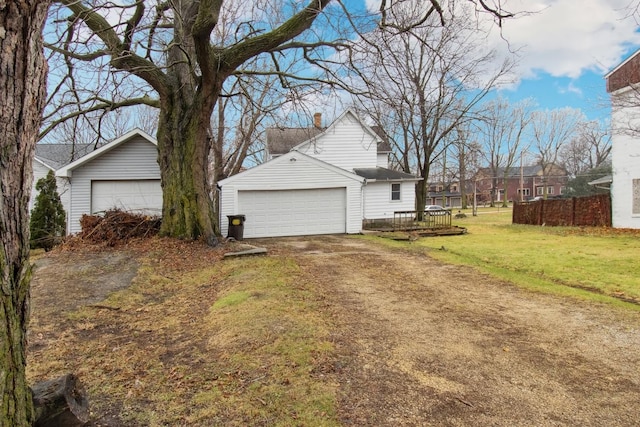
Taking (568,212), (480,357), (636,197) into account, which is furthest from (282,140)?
(480,357)

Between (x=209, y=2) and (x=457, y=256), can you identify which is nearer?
(x=209, y=2)

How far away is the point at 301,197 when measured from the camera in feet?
54.6

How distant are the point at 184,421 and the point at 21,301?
1297mm

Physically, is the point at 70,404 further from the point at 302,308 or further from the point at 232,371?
the point at 302,308

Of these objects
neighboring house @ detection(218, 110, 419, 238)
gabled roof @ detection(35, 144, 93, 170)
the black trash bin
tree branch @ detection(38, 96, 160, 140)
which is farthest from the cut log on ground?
gabled roof @ detection(35, 144, 93, 170)

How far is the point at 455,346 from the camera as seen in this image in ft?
13.3

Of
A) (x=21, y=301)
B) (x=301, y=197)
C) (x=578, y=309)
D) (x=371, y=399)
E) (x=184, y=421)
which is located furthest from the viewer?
(x=301, y=197)

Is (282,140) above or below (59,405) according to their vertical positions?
above

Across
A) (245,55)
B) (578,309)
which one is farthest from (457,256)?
(245,55)

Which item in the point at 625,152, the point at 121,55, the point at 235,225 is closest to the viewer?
the point at 121,55

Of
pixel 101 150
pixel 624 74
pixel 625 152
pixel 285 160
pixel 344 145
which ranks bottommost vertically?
pixel 285 160

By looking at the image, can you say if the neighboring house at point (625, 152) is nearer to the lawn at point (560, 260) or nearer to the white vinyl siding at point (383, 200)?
the lawn at point (560, 260)

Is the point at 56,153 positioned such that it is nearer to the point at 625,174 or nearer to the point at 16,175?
the point at 16,175

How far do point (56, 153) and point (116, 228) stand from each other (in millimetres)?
12836
